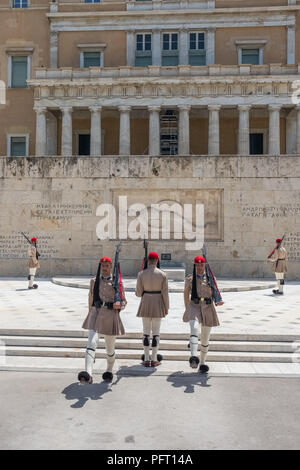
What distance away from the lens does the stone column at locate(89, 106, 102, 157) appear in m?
35.0

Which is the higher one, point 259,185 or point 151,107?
point 151,107

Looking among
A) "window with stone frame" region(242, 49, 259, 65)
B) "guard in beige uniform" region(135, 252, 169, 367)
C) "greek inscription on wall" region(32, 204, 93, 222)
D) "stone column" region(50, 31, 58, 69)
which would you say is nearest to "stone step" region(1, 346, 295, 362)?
"guard in beige uniform" region(135, 252, 169, 367)

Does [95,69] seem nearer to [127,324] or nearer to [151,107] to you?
→ [151,107]

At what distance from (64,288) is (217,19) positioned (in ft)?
103

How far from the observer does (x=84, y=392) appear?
6117 millimetres

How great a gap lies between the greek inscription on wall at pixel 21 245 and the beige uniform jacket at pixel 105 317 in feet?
42.4

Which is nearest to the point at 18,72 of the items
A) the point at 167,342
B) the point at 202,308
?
the point at 167,342

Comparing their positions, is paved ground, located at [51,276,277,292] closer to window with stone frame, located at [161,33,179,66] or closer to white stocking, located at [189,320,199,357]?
white stocking, located at [189,320,199,357]

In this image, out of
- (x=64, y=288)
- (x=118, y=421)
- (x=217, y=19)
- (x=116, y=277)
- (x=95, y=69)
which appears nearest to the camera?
(x=118, y=421)

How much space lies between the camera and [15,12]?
3853 cm
